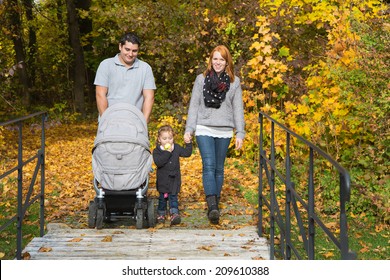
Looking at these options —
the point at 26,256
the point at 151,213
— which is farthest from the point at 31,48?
the point at 26,256

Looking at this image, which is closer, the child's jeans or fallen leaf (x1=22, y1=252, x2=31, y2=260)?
fallen leaf (x1=22, y1=252, x2=31, y2=260)

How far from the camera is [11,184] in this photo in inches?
Result: 441

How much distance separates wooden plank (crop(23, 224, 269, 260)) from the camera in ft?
19.6

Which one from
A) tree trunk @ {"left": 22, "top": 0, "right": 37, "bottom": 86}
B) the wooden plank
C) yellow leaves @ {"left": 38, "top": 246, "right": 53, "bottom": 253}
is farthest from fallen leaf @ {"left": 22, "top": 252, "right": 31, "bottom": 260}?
tree trunk @ {"left": 22, "top": 0, "right": 37, "bottom": 86}

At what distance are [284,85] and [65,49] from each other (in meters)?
16.8

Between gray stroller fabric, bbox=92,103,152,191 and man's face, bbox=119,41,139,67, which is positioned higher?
man's face, bbox=119,41,139,67

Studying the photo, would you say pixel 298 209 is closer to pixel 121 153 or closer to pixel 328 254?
pixel 121 153

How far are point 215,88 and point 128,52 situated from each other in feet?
3.20

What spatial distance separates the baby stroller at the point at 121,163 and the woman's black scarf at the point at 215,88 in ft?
2.30

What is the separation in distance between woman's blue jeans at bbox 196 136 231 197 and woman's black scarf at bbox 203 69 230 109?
36cm

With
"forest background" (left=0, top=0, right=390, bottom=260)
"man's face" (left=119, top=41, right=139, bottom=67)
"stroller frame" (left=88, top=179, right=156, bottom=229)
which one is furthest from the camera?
"forest background" (left=0, top=0, right=390, bottom=260)

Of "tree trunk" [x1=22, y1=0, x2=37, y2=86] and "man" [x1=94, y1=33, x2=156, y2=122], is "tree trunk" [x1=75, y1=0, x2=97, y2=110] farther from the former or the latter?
"man" [x1=94, y1=33, x2=156, y2=122]

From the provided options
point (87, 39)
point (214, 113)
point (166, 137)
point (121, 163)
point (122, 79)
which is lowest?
point (121, 163)

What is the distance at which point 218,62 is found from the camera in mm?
7133
